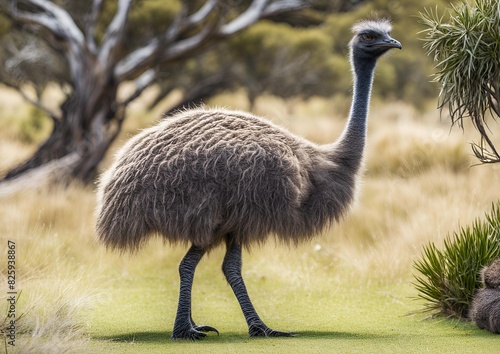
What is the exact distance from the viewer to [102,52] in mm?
16078

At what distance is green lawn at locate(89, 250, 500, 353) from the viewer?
21.2ft

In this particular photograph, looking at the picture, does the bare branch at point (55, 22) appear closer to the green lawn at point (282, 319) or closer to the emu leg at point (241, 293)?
the green lawn at point (282, 319)

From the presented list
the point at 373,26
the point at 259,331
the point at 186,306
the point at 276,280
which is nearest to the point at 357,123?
the point at 373,26

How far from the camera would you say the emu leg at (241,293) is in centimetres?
692

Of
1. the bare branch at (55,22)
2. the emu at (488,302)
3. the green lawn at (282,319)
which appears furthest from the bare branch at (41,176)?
the emu at (488,302)

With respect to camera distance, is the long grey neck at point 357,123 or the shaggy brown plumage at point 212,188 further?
the long grey neck at point 357,123

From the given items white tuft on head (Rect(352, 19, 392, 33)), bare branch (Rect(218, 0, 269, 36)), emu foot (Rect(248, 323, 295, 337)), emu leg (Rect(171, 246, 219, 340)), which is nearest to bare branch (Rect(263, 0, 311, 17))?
bare branch (Rect(218, 0, 269, 36))

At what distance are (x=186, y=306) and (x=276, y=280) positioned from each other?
3.50 meters

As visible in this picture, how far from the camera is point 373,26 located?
7.62 metres

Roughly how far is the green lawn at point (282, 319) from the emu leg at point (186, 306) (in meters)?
0.11

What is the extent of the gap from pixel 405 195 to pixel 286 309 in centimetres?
507

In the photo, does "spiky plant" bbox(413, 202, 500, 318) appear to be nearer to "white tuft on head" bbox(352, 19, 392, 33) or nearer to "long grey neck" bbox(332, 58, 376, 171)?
"long grey neck" bbox(332, 58, 376, 171)

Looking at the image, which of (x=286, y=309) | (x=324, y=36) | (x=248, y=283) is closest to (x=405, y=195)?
(x=248, y=283)

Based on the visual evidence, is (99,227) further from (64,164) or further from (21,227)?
(64,164)
